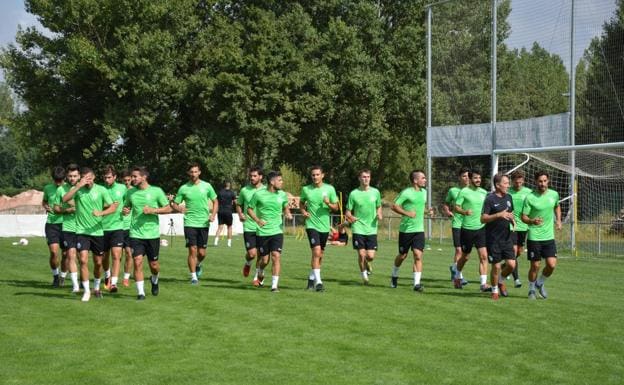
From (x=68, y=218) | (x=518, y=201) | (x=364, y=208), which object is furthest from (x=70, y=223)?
(x=518, y=201)

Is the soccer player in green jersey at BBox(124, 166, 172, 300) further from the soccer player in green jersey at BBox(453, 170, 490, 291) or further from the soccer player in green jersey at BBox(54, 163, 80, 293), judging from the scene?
the soccer player in green jersey at BBox(453, 170, 490, 291)

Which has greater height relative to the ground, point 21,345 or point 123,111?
point 123,111

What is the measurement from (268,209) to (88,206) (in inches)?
128

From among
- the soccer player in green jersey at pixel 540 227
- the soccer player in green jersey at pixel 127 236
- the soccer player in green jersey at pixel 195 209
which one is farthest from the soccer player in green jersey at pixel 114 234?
the soccer player in green jersey at pixel 540 227

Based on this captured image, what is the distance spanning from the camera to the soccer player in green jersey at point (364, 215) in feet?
54.6

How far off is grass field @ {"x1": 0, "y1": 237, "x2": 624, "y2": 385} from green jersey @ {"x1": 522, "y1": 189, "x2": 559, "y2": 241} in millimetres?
1125

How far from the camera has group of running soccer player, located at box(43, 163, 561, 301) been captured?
14719mm

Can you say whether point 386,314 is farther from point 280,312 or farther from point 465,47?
point 465,47

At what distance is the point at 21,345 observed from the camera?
1023 centimetres

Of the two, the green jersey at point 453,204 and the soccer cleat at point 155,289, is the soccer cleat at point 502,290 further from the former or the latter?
the soccer cleat at point 155,289

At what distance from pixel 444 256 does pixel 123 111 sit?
2233 cm

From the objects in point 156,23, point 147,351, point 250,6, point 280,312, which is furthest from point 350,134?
point 147,351

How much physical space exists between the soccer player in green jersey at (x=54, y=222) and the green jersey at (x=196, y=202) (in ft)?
7.49

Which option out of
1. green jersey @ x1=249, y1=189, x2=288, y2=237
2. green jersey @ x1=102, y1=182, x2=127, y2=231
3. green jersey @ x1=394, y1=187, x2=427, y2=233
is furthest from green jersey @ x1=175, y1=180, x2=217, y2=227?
green jersey @ x1=394, y1=187, x2=427, y2=233
